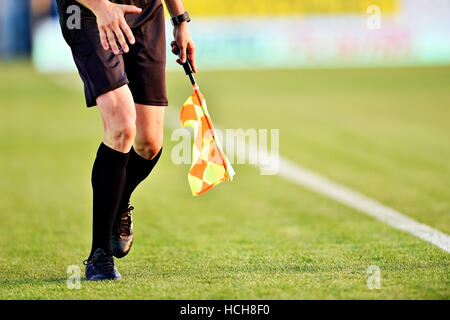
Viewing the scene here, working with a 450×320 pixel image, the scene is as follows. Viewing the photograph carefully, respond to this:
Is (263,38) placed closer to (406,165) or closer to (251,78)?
(251,78)

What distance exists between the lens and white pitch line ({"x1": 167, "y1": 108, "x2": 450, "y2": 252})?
5570mm

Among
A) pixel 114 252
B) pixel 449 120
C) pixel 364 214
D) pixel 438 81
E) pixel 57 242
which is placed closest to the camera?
pixel 114 252

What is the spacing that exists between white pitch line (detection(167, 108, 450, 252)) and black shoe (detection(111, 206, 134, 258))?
182cm

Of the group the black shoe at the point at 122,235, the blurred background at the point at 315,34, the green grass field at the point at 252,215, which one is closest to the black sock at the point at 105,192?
the green grass field at the point at 252,215

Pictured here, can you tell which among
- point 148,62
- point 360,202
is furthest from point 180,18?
point 360,202

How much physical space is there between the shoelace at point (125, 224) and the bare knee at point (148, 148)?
0.34m

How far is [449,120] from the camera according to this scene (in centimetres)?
1320

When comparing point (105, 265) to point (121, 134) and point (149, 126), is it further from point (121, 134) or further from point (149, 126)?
point (149, 126)

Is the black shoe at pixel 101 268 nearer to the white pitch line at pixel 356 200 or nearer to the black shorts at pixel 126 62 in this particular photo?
the black shorts at pixel 126 62

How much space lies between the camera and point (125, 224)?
4973mm

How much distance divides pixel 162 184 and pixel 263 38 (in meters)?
19.4

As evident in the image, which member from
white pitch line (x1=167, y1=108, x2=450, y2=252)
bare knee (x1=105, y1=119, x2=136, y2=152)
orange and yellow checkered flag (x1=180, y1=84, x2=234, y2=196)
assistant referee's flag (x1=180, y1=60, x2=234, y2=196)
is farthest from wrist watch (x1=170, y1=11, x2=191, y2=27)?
white pitch line (x1=167, y1=108, x2=450, y2=252)
